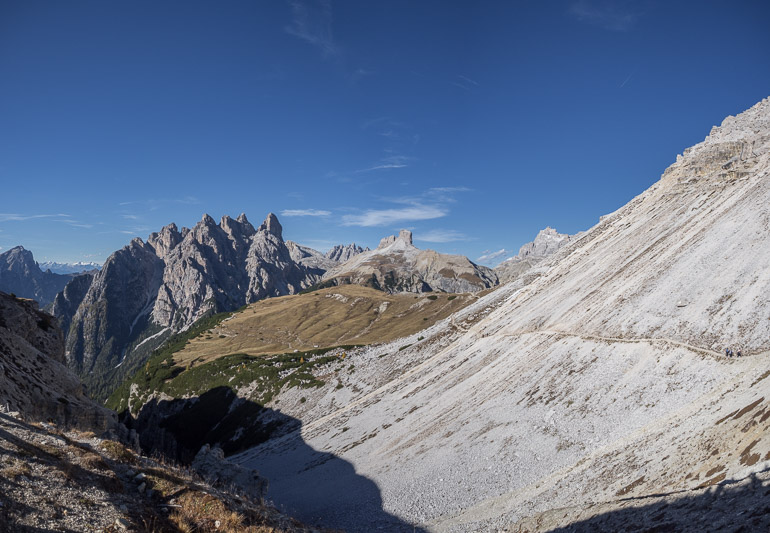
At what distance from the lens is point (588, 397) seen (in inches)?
1547

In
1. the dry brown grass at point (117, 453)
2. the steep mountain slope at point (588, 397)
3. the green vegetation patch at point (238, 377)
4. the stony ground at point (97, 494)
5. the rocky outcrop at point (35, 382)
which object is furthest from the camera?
the green vegetation patch at point (238, 377)

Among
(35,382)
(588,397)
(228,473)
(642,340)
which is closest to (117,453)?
(228,473)

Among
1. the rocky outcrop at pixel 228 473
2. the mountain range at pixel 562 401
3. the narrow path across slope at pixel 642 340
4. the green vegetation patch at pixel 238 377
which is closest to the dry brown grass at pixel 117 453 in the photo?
the mountain range at pixel 562 401

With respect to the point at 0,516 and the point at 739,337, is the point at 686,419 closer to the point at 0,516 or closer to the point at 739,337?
the point at 739,337

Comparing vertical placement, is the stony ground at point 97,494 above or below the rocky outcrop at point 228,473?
above

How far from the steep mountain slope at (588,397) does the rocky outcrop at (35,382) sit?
23553 millimetres

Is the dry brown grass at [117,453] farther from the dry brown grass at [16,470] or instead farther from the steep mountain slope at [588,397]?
the steep mountain slope at [588,397]

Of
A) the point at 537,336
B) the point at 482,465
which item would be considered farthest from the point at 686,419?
the point at 537,336

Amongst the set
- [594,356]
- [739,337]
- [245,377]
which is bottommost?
[245,377]

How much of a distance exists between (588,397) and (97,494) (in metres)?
40.7

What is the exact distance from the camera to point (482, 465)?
37.2 metres

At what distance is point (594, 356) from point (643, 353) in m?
5.85

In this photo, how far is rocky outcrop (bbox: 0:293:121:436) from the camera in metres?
26.7

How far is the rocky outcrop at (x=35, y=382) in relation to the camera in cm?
2667
